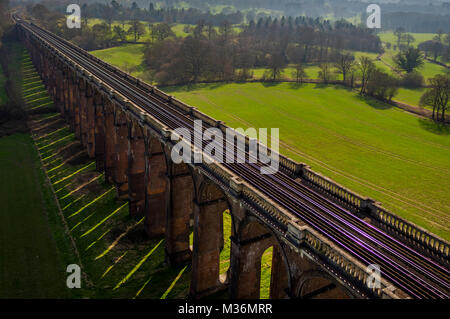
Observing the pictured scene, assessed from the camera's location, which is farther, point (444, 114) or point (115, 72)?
point (444, 114)

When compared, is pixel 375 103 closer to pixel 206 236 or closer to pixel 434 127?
pixel 434 127

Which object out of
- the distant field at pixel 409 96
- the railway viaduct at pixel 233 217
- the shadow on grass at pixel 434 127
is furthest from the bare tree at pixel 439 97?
the railway viaduct at pixel 233 217

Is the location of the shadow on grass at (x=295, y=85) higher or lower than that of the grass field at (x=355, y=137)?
higher

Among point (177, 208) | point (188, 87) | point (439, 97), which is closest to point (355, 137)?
point (439, 97)

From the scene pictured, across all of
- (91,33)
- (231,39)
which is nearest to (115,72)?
(91,33)

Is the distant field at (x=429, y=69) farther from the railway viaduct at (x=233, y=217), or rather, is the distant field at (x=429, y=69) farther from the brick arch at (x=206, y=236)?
the brick arch at (x=206, y=236)

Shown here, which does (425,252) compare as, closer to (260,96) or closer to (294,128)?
(294,128)

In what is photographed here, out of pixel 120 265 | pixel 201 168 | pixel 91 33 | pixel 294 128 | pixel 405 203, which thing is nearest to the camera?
pixel 201 168

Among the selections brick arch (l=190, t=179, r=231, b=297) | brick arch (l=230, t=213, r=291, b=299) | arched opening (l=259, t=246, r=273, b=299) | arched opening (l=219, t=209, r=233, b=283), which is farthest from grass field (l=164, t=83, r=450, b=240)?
brick arch (l=190, t=179, r=231, b=297)
